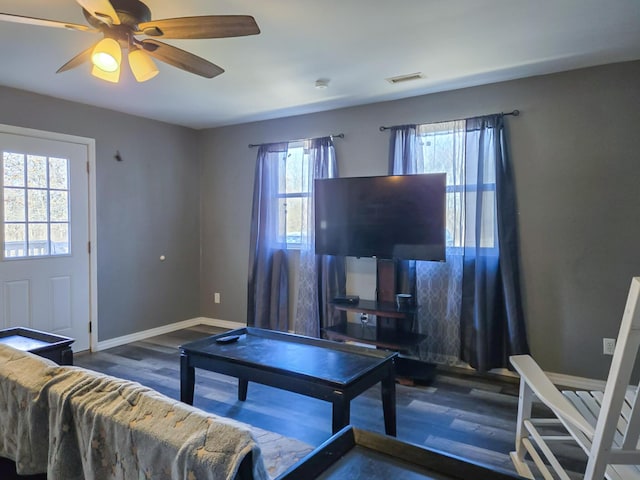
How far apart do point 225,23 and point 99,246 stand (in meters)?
3.26

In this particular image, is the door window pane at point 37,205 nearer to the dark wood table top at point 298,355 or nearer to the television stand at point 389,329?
the dark wood table top at point 298,355

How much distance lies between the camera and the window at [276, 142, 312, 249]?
15.0 ft

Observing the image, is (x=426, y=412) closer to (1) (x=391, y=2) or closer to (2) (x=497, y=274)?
(2) (x=497, y=274)

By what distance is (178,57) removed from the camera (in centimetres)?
230

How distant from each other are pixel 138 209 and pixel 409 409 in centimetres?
353

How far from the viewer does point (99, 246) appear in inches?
173

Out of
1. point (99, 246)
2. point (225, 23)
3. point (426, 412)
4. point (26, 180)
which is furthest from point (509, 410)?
point (26, 180)

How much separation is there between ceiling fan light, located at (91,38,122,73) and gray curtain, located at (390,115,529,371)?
8.36 ft

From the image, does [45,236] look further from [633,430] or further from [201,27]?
[633,430]

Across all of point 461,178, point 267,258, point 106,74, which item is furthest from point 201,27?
point 267,258

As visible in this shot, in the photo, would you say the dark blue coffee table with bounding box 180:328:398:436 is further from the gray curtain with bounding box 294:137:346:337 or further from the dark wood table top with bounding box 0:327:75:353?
the gray curtain with bounding box 294:137:346:337

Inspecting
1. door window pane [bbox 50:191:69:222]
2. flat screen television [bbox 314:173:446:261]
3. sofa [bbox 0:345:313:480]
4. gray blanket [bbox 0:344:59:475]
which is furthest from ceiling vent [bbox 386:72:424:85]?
door window pane [bbox 50:191:69:222]

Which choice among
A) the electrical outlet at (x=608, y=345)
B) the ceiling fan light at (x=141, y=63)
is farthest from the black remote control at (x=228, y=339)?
the electrical outlet at (x=608, y=345)

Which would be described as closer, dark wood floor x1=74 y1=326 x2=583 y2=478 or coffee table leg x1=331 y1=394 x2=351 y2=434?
coffee table leg x1=331 y1=394 x2=351 y2=434
